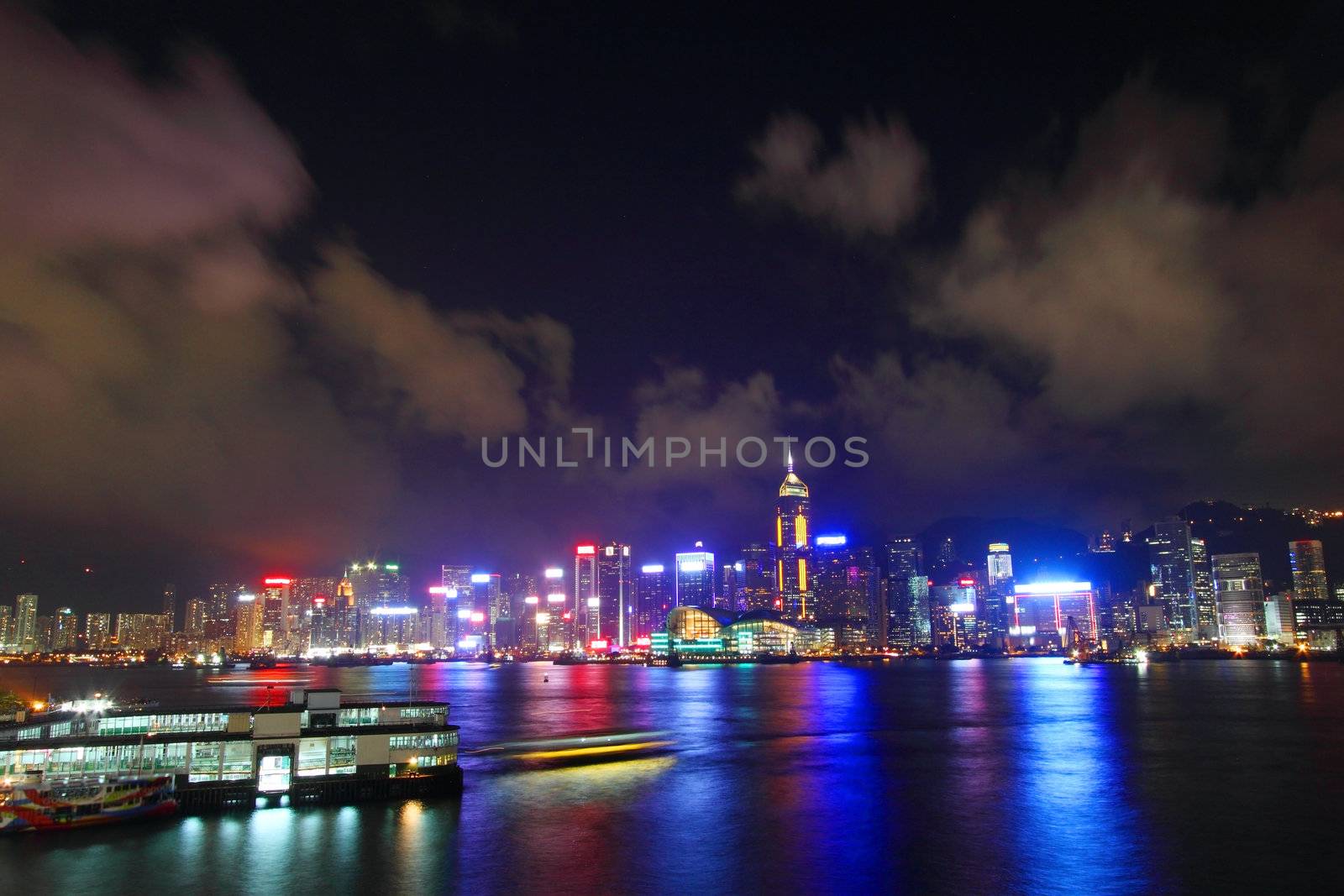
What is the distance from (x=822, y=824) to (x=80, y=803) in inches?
1083

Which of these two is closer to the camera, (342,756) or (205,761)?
(205,761)

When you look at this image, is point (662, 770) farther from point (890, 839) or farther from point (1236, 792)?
point (1236, 792)

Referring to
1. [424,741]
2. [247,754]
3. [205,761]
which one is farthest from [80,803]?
[424,741]

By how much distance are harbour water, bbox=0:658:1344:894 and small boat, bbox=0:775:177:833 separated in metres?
0.86

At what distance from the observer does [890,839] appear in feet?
102

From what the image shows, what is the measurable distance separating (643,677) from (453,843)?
120782 millimetres

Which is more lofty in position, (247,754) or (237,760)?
(247,754)

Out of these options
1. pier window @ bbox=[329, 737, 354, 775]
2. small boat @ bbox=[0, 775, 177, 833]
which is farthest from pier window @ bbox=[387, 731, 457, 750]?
small boat @ bbox=[0, 775, 177, 833]

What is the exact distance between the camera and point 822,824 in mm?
33406

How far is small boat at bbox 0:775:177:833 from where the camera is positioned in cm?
3128

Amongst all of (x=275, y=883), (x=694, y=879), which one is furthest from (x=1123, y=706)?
(x=275, y=883)

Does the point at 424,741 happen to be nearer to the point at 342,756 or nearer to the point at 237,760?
Answer: the point at 342,756

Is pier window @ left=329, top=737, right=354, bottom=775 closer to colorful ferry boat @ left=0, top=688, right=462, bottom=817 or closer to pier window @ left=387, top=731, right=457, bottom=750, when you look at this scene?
colorful ferry boat @ left=0, top=688, right=462, bottom=817

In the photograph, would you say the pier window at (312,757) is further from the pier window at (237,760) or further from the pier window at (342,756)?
the pier window at (237,760)
